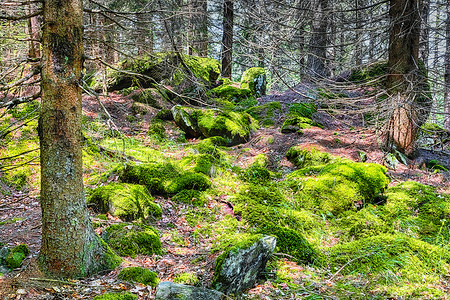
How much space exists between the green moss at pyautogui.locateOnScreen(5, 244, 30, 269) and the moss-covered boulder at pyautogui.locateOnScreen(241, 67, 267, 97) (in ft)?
37.0

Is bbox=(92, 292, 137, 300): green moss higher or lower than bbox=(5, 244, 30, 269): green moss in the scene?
lower

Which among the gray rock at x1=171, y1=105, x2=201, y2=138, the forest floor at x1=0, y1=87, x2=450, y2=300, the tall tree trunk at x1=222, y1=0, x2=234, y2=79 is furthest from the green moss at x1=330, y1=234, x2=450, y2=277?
the tall tree trunk at x1=222, y1=0, x2=234, y2=79

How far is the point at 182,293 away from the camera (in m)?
2.87

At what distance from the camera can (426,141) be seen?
10164 mm

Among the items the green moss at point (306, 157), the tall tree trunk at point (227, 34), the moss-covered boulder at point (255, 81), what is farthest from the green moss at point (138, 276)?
the moss-covered boulder at point (255, 81)

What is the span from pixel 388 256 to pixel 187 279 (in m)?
2.80

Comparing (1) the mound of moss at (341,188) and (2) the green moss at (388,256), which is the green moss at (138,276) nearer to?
(2) the green moss at (388,256)

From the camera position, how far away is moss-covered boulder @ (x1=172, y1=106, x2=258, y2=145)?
29.9 feet

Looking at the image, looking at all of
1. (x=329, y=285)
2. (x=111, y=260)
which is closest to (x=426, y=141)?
(x=329, y=285)

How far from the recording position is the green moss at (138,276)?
3314mm

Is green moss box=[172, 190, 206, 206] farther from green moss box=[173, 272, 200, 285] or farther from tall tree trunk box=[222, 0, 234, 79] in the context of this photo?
tall tree trunk box=[222, 0, 234, 79]

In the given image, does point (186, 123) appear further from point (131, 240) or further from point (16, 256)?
point (16, 256)

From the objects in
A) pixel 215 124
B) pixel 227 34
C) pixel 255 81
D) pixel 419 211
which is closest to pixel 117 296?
pixel 419 211

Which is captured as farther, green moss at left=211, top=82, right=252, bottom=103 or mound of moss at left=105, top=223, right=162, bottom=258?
green moss at left=211, top=82, right=252, bottom=103
